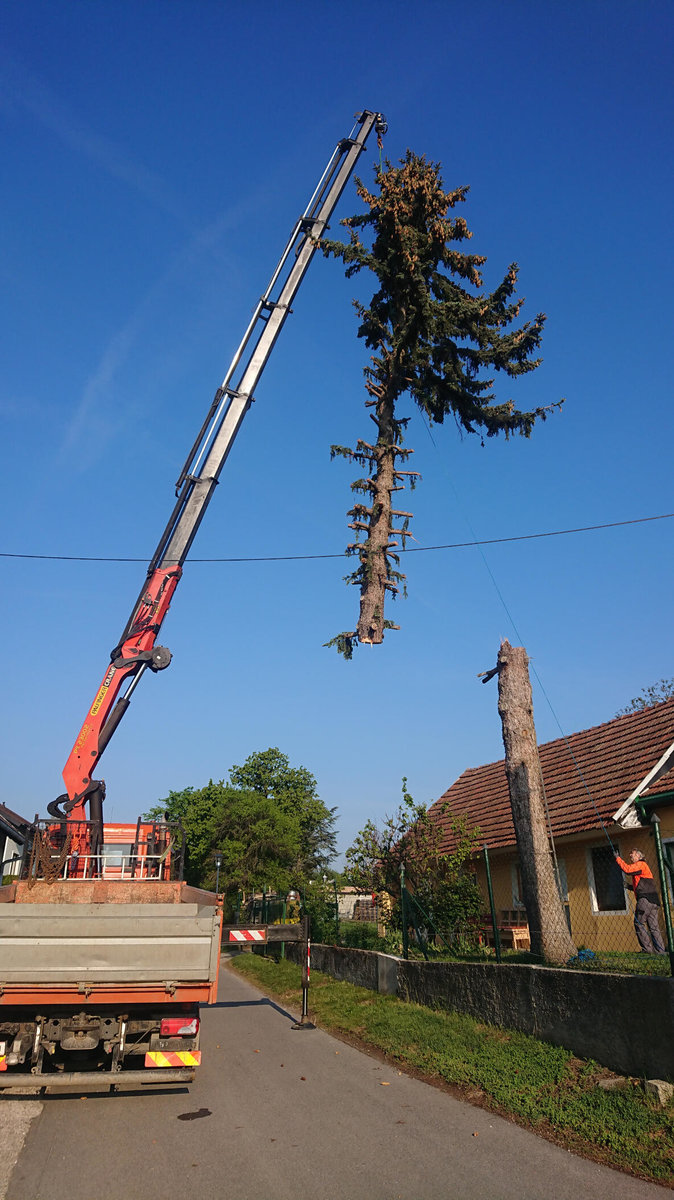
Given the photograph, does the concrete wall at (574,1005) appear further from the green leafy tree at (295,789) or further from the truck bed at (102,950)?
the green leafy tree at (295,789)

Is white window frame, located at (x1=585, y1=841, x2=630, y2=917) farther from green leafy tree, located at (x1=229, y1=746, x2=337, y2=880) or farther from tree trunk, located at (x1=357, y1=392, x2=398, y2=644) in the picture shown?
green leafy tree, located at (x1=229, y1=746, x2=337, y2=880)

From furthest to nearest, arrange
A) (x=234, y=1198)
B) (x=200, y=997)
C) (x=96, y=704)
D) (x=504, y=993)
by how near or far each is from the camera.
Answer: (x=96, y=704), (x=504, y=993), (x=200, y=997), (x=234, y=1198)

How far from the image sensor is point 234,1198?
476 cm

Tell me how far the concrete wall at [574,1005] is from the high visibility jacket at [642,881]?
2.28 m

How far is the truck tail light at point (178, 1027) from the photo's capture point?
6672 millimetres

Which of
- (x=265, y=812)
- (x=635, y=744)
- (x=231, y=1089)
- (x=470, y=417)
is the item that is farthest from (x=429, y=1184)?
(x=265, y=812)

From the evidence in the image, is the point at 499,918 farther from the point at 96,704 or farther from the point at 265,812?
the point at 265,812

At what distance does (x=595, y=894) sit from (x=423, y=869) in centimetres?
367

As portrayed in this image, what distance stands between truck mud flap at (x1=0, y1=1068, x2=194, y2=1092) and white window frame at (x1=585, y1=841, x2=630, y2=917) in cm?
A: 930

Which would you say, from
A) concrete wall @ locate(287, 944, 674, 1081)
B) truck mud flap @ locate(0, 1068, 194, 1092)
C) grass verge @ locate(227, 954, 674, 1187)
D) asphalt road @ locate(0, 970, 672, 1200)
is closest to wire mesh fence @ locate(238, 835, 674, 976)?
concrete wall @ locate(287, 944, 674, 1081)

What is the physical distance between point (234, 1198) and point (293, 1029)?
7.11m

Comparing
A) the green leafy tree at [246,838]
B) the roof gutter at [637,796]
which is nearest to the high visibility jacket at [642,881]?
the roof gutter at [637,796]

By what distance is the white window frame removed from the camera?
1348 cm

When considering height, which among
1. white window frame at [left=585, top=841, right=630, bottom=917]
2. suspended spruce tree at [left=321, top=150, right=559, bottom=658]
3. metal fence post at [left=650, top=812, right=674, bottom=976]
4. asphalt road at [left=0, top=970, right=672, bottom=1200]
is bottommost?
asphalt road at [left=0, top=970, right=672, bottom=1200]
